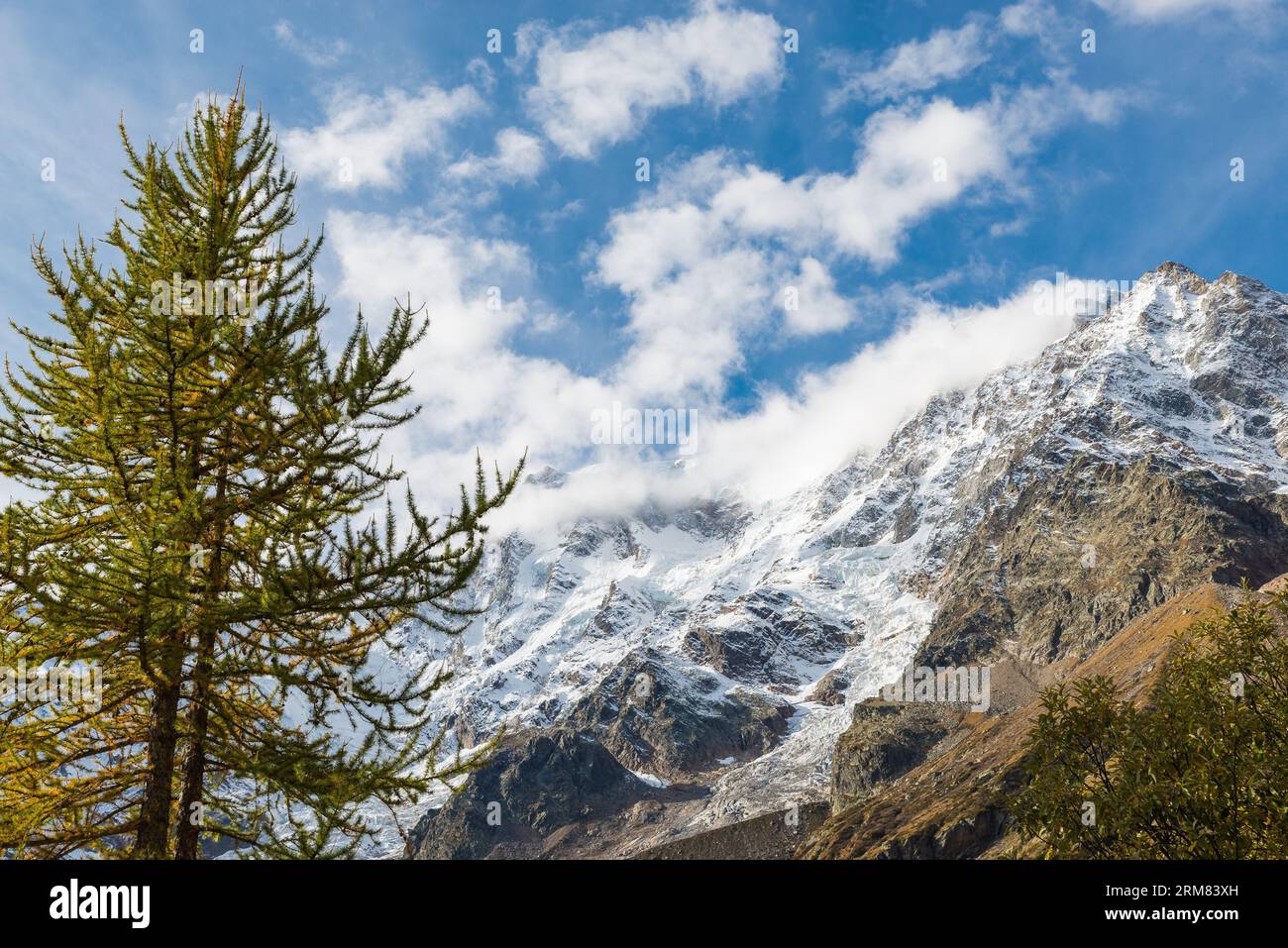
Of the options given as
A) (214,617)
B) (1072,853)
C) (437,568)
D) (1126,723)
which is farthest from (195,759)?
(1126,723)

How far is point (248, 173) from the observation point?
457 inches

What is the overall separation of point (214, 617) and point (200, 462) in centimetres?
240

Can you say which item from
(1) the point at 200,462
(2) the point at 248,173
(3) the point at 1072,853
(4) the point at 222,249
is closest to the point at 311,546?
(1) the point at 200,462

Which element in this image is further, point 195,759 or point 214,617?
point 195,759

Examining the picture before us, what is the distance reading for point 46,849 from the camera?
9.71 m

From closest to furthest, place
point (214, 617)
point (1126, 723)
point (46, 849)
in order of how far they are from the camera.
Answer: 1. point (214, 617)
2. point (46, 849)
3. point (1126, 723)
